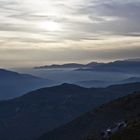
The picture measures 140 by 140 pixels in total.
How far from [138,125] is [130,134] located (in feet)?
21.4

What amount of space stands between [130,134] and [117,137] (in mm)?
3858

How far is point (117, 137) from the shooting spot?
94375 millimetres

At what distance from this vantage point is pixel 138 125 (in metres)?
97.6

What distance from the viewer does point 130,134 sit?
301 ft
